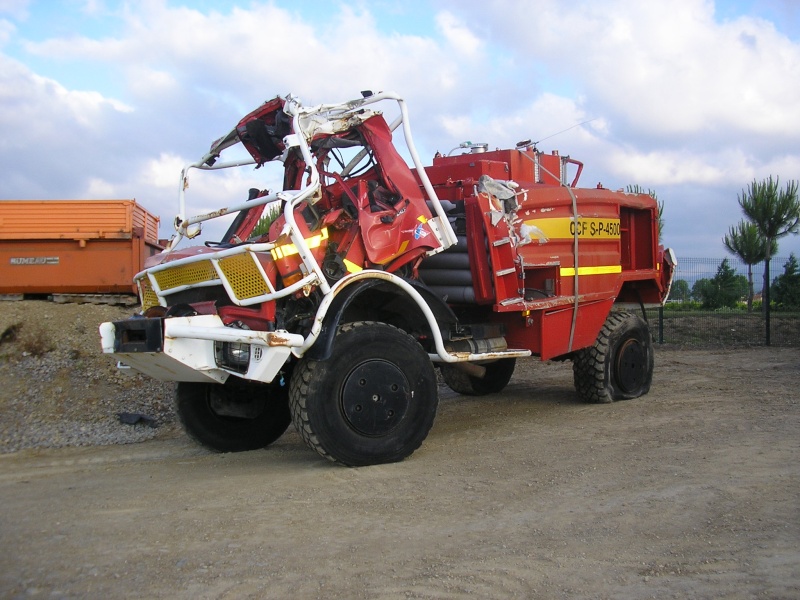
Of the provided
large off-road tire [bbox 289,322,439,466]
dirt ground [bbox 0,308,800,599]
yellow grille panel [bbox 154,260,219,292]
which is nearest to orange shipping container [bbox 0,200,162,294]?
dirt ground [bbox 0,308,800,599]

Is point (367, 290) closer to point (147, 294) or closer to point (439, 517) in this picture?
point (147, 294)

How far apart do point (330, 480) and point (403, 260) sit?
6.26ft

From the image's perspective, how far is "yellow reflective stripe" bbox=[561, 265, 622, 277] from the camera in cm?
784

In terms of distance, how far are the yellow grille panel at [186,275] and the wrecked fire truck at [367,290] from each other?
17 millimetres

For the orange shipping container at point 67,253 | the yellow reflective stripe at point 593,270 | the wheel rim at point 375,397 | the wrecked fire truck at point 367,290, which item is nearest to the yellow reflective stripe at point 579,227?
the wrecked fire truck at point 367,290

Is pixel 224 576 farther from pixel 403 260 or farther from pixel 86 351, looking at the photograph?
pixel 86 351

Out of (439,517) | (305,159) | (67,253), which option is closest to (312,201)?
(305,159)

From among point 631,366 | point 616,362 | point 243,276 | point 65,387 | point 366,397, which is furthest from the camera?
point 65,387

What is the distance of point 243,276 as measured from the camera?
18.2ft

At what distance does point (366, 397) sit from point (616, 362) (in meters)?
3.98

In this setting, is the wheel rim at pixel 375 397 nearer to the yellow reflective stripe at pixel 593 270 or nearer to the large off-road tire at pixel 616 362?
the yellow reflective stripe at pixel 593 270

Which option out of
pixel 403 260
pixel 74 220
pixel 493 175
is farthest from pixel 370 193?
pixel 74 220

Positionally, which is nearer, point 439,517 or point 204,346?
point 439,517

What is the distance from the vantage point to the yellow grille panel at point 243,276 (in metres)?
5.46
